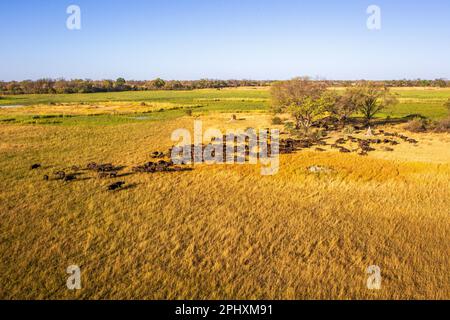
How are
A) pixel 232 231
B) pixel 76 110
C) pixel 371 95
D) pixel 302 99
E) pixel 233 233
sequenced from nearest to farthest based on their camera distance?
pixel 233 233 → pixel 232 231 → pixel 302 99 → pixel 371 95 → pixel 76 110

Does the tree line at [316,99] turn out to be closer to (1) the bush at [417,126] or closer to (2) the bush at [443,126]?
(1) the bush at [417,126]

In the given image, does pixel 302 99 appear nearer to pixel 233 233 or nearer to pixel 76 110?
pixel 233 233

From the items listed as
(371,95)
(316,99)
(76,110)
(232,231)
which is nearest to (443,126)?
(371,95)

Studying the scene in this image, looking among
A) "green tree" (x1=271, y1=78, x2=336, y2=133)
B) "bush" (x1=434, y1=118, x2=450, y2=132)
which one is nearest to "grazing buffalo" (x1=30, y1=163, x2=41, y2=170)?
"green tree" (x1=271, y1=78, x2=336, y2=133)

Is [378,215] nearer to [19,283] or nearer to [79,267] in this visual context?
[79,267]

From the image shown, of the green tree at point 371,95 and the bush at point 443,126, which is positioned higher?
the green tree at point 371,95

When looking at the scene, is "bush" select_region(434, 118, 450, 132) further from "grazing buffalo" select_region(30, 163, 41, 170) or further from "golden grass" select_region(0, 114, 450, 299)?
"grazing buffalo" select_region(30, 163, 41, 170)

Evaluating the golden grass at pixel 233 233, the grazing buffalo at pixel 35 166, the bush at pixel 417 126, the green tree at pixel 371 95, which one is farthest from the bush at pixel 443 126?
the grazing buffalo at pixel 35 166
